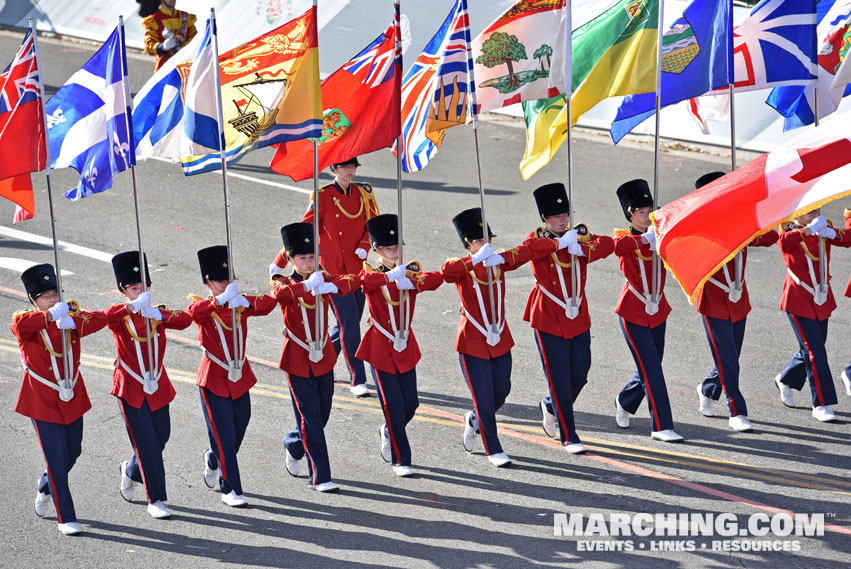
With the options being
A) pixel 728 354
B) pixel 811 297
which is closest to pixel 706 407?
pixel 728 354

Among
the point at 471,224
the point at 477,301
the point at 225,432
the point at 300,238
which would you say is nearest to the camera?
the point at 225,432

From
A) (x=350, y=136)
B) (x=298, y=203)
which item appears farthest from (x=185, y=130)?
(x=298, y=203)

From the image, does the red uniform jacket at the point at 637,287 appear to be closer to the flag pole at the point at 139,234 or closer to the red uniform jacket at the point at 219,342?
the red uniform jacket at the point at 219,342

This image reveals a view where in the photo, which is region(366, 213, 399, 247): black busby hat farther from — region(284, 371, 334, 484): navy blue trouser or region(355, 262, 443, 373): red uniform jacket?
region(284, 371, 334, 484): navy blue trouser

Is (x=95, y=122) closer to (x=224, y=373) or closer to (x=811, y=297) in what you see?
(x=224, y=373)

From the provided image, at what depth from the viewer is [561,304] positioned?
9.62 meters

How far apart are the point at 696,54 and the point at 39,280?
18.9 ft

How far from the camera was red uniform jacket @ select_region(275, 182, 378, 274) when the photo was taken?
11094mm

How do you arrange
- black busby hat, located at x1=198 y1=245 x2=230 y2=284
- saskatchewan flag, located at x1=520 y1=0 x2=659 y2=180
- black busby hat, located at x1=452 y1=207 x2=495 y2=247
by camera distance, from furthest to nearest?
saskatchewan flag, located at x1=520 y1=0 x2=659 y2=180
black busby hat, located at x1=452 y1=207 x2=495 y2=247
black busby hat, located at x1=198 y1=245 x2=230 y2=284

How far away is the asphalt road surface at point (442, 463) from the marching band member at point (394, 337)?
399 mm

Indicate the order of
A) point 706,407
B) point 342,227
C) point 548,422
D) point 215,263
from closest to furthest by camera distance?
point 215,263, point 548,422, point 706,407, point 342,227

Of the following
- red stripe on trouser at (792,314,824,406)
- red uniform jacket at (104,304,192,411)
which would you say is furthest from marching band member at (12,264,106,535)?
red stripe on trouser at (792,314,824,406)

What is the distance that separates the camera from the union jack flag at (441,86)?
9.62 m

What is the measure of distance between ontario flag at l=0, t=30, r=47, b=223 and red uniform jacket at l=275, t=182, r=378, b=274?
10.1ft
